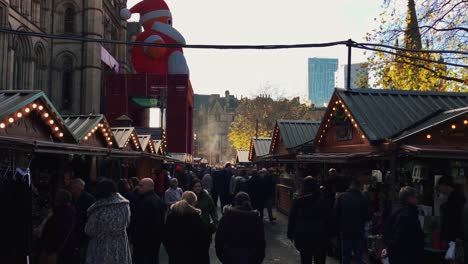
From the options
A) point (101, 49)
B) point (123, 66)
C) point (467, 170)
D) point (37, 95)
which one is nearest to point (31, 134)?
point (37, 95)

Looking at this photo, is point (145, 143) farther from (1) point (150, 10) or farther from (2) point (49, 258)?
(1) point (150, 10)

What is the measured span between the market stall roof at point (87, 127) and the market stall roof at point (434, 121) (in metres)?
7.25

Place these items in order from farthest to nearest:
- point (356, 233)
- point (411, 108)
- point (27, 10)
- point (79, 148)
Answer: point (27, 10), point (411, 108), point (79, 148), point (356, 233)

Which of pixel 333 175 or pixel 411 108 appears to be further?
pixel 411 108

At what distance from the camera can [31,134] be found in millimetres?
9359

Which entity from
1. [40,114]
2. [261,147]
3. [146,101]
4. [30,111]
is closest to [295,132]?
[261,147]

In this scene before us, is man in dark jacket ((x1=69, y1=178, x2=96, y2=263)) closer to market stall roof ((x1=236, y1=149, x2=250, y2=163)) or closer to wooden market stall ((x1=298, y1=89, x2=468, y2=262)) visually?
wooden market stall ((x1=298, y1=89, x2=468, y2=262))

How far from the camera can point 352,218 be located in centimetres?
809

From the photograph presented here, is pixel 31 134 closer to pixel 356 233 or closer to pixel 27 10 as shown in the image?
pixel 356 233

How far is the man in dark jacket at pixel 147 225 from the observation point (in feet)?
23.6

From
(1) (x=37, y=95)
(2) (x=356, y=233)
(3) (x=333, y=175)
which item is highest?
(1) (x=37, y=95)

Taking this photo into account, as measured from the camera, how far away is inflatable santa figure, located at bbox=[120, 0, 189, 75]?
44.4 meters

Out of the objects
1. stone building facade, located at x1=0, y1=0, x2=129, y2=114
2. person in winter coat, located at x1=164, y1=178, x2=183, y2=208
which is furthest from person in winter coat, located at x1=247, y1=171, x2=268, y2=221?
stone building facade, located at x1=0, y1=0, x2=129, y2=114

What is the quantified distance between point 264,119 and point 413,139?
49.3 metres
